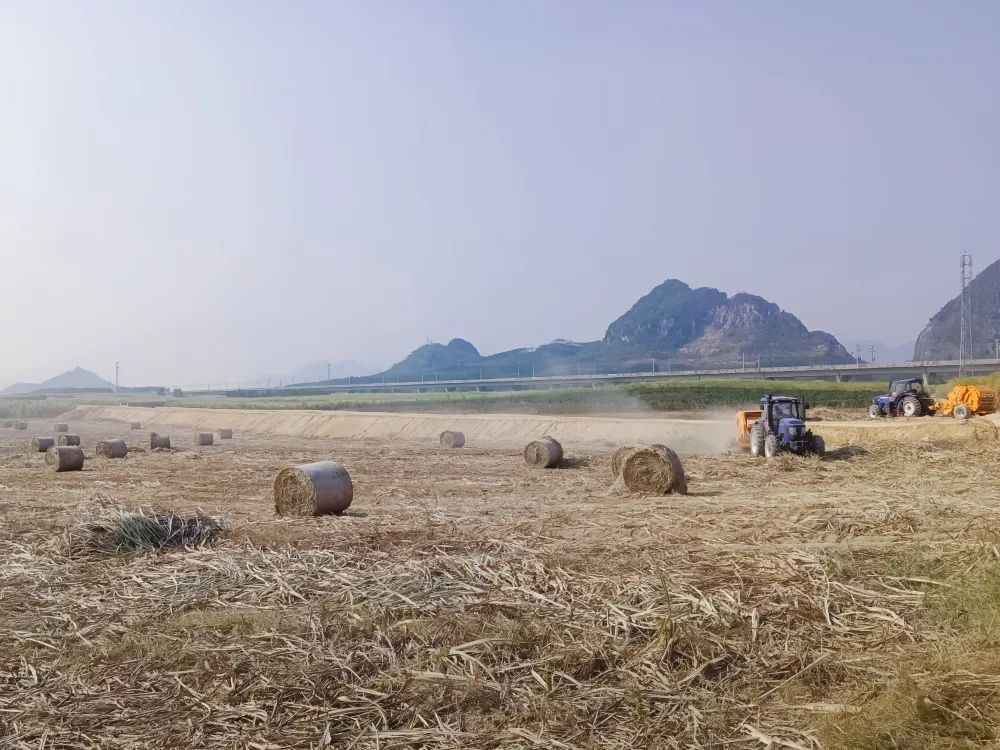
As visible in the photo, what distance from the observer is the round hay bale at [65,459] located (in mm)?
22688

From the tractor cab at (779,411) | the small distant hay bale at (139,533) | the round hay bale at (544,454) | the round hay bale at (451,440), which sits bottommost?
the round hay bale at (451,440)

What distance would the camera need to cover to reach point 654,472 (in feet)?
49.5

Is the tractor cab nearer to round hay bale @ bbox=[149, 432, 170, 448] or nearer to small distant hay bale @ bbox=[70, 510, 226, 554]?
small distant hay bale @ bbox=[70, 510, 226, 554]

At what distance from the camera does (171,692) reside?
5922 millimetres

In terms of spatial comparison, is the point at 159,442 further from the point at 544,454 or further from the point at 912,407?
the point at 912,407

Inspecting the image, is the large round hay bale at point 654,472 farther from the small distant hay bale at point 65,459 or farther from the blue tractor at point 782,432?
the small distant hay bale at point 65,459

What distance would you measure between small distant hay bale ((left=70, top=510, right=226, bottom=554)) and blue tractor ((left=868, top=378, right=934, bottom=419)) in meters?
31.2

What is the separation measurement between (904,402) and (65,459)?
31170mm

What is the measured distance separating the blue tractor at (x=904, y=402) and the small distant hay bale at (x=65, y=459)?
30.3 metres

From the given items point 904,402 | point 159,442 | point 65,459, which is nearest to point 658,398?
point 904,402

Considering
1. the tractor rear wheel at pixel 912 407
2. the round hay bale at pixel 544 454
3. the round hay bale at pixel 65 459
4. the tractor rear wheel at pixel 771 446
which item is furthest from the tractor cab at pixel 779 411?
the round hay bale at pixel 65 459

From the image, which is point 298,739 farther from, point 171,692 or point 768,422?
point 768,422

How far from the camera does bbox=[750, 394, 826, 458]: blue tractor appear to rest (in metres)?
22.0

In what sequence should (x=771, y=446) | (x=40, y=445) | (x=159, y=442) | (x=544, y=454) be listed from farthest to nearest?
1. (x=159, y=442)
2. (x=40, y=445)
3. (x=544, y=454)
4. (x=771, y=446)
